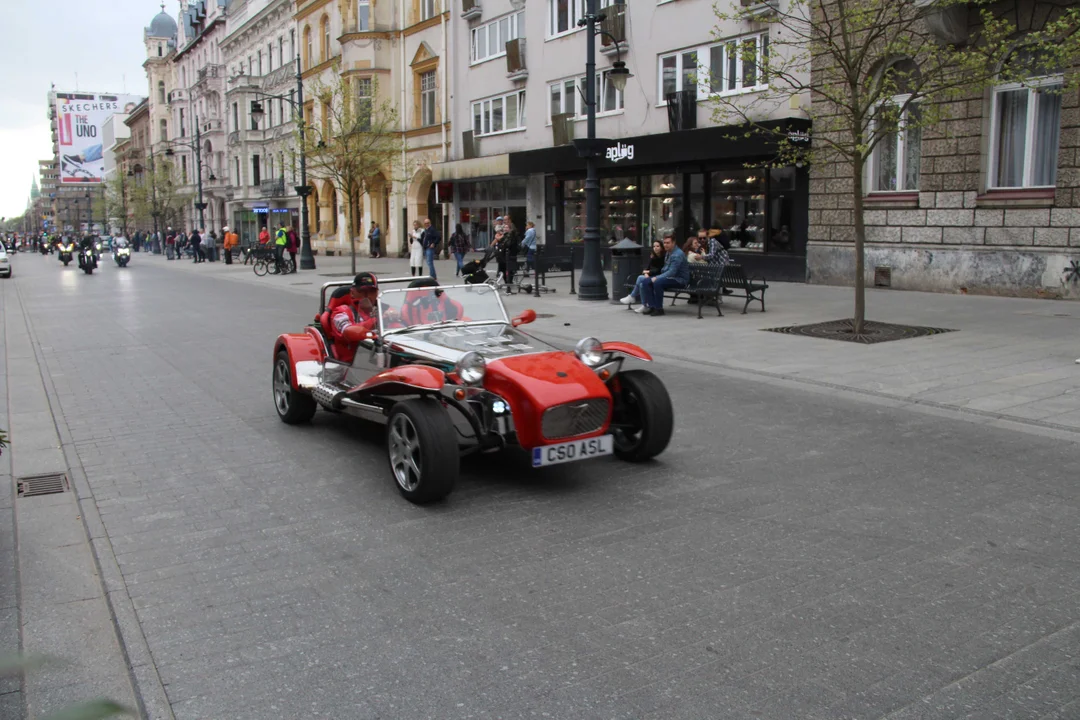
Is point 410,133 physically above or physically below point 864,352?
above

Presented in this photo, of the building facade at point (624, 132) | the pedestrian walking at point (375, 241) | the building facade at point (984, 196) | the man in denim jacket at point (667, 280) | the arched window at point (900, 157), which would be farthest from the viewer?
the pedestrian walking at point (375, 241)

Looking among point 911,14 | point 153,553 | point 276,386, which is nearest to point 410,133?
point 911,14

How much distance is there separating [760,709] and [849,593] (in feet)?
3.91

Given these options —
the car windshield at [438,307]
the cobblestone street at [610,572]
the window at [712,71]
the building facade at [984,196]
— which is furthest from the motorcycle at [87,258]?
the car windshield at [438,307]

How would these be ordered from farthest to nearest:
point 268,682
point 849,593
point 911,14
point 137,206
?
point 137,206, point 911,14, point 849,593, point 268,682

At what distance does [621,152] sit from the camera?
1035 inches

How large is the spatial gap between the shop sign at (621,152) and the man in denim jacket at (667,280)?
1065cm

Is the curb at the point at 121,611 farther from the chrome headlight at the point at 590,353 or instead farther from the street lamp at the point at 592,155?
the street lamp at the point at 592,155

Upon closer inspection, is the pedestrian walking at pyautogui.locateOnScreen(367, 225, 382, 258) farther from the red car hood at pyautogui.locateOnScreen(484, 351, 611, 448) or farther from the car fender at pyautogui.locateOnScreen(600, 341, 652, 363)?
the red car hood at pyautogui.locateOnScreen(484, 351, 611, 448)

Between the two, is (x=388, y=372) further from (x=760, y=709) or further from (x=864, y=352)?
(x=864, y=352)

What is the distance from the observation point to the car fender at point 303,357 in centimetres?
770

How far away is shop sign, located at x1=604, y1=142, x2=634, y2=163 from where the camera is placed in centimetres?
2600

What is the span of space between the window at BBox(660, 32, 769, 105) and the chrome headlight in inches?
655

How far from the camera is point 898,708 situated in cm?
324
